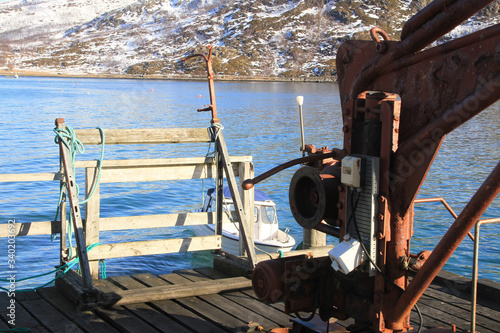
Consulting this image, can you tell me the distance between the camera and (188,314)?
5.68 metres

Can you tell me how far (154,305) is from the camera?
5.88 m

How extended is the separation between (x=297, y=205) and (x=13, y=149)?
32.2 m

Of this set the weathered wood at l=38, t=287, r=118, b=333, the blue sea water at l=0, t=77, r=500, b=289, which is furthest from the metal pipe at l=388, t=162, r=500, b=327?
the blue sea water at l=0, t=77, r=500, b=289

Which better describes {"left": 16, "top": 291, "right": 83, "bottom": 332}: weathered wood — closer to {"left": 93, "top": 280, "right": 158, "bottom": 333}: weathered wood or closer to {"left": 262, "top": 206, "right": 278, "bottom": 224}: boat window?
{"left": 93, "top": 280, "right": 158, "bottom": 333}: weathered wood

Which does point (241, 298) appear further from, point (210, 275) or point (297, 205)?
point (297, 205)

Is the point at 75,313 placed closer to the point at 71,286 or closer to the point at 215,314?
the point at 71,286

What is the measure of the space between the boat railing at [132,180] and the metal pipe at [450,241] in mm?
3433

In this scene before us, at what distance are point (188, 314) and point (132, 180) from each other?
6.25 ft

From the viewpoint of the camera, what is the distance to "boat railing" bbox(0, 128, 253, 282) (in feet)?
21.3

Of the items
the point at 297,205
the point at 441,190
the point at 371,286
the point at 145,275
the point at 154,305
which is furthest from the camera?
the point at 441,190

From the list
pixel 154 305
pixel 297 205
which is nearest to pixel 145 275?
pixel 154 305

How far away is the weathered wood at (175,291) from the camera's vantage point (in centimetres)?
Result: 582

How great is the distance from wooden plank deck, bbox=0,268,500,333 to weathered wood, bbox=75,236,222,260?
0.41 metres

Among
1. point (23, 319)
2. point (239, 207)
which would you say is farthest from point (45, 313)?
point (239, 207)
